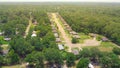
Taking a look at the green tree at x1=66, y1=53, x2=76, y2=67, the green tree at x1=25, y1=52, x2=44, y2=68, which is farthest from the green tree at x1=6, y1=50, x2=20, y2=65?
the green tree at x1=66, y1=53, x2=76, y2=67

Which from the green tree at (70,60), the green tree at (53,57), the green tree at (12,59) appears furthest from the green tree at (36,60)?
the green tree at (70,60)

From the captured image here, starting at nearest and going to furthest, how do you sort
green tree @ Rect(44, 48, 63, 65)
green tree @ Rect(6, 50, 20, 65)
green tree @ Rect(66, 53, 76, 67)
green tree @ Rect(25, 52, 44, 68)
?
green tree @ Rect(25, 52, 44, 68) < green tree @ Rect(44, 48, 63, 65) < green tree @ Rect(66, 53, 76, 67) < green tree @ Rect(6, 50, 20, 65)

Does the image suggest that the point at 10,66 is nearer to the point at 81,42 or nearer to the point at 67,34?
the point at 81,42

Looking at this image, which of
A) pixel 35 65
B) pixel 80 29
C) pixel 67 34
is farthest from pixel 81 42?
pixel 35 65

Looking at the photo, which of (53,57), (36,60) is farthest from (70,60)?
(36,60)

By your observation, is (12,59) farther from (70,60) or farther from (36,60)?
(70,60)

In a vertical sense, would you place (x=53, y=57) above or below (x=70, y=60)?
above

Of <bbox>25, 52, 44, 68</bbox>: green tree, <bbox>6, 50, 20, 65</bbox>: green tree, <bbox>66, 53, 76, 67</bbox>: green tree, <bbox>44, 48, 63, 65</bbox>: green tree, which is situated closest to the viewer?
<bbox>25, 52, 44, 68</bbox>: green tree

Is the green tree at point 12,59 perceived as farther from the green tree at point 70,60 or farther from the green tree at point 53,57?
the green tree at point 70,60

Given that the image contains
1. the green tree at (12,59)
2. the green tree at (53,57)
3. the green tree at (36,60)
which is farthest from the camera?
the green tree at (12,59)

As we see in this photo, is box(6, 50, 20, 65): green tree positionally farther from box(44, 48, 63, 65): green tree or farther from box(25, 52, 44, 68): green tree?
box(44, 48, 63, 65): green tree

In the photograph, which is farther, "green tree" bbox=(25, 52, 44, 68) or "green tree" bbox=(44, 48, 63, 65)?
"green tree" bbox=(44, 48, 63, 65)
